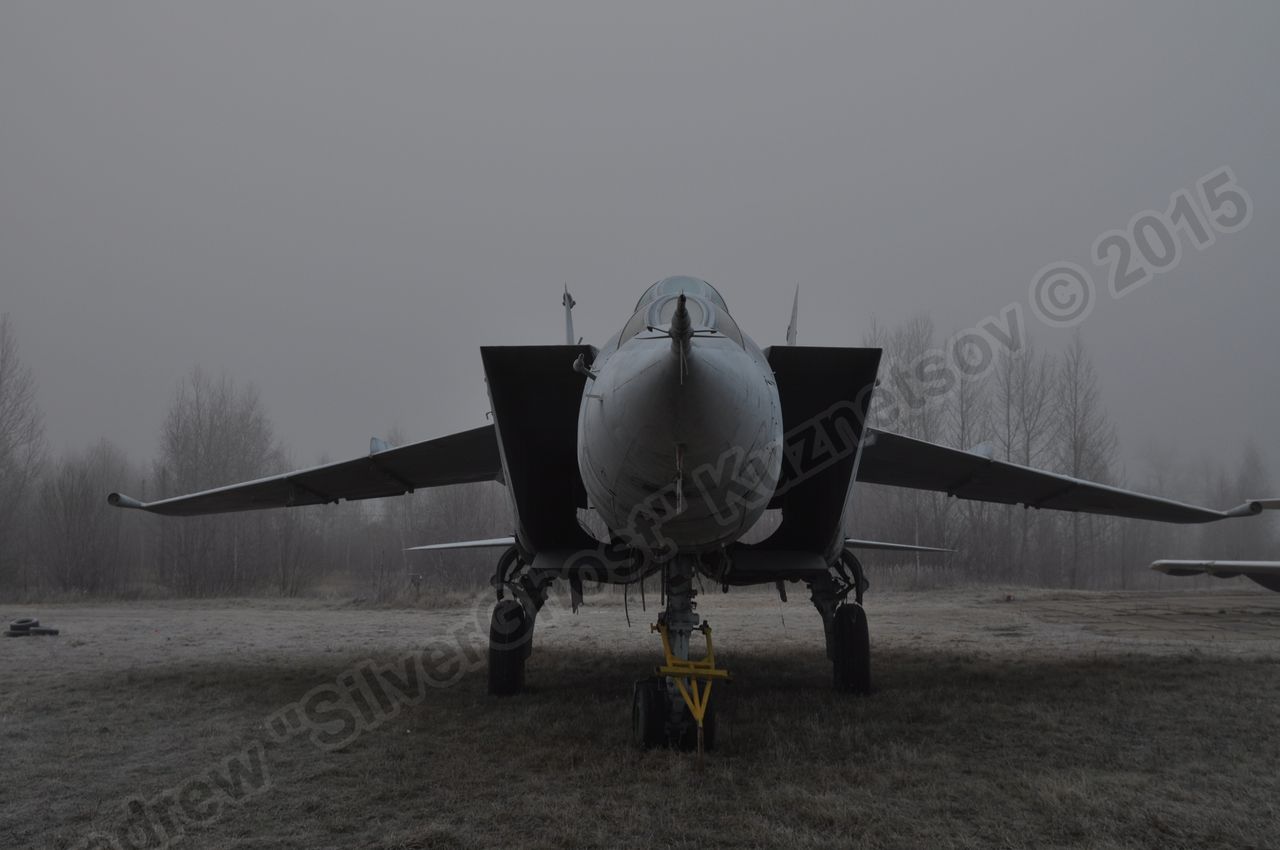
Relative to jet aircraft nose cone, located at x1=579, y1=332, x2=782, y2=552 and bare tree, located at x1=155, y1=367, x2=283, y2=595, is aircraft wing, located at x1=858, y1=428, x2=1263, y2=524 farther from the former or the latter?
bare tree, located at x1=155, y1=367, x2=283, y2=595

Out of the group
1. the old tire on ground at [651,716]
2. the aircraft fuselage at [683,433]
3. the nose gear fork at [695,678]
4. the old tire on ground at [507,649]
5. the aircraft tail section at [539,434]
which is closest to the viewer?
the aircraft fuselage at [683,433]

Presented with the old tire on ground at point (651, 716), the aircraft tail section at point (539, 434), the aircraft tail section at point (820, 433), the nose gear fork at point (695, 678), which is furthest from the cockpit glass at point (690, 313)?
the old tire on ground at point (651, 716)

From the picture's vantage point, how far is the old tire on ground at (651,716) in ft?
15.3

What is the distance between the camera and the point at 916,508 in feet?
86.2

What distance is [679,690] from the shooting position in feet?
15.3

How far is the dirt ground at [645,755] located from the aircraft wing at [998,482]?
1588mm

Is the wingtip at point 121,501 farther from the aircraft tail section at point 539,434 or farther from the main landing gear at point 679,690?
the main landing gear at point 679,690

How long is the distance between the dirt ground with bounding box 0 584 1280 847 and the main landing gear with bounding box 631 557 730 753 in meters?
0.18

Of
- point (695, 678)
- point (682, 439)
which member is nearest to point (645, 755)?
point (695, 678)

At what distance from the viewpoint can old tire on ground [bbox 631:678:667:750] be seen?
4.65 m

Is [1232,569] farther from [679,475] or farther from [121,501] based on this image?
[121,501]

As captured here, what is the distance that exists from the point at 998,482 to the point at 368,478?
6577 millimetres

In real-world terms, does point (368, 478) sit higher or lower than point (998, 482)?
higher

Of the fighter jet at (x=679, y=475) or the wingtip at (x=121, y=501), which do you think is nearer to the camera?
the fighter jet at (x=679, y=475)
